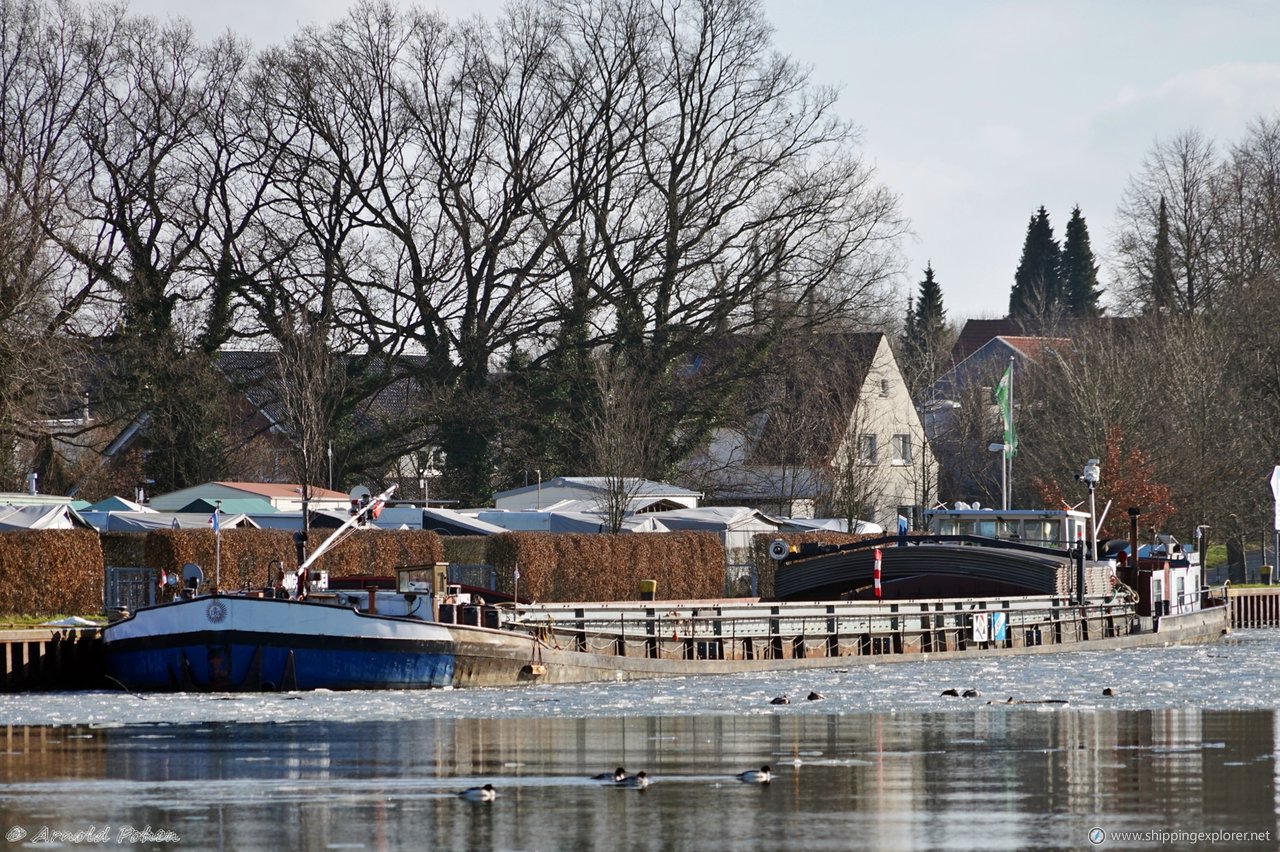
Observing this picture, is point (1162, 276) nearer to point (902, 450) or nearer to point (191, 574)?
point (902, 450)

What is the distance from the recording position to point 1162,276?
8369 cm

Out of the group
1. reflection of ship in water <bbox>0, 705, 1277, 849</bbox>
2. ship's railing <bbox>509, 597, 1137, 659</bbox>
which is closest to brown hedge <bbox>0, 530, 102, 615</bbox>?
ship's railing <bbox>509, 597, 1137, 659</bbox>

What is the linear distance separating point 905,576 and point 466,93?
25.7m

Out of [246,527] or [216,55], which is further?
[216,55]

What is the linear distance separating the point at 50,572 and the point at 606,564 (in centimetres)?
1544

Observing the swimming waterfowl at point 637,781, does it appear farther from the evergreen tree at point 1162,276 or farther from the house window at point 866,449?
the evergreen tree at point 1162,276

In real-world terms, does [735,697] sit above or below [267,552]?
below

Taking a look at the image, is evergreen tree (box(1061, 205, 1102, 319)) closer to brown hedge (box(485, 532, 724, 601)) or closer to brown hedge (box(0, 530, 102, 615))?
brown hedge (box(485, 532, 724, 601))

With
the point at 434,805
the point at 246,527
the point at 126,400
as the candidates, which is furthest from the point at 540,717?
the point at 126,400

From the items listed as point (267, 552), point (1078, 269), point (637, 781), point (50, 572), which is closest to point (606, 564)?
point (267, 552)

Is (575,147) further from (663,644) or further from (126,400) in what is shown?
(663,644)

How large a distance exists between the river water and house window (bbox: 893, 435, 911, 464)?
5131 centimetres

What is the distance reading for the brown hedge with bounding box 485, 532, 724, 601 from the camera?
48.1 m

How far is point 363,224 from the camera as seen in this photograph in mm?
61875
